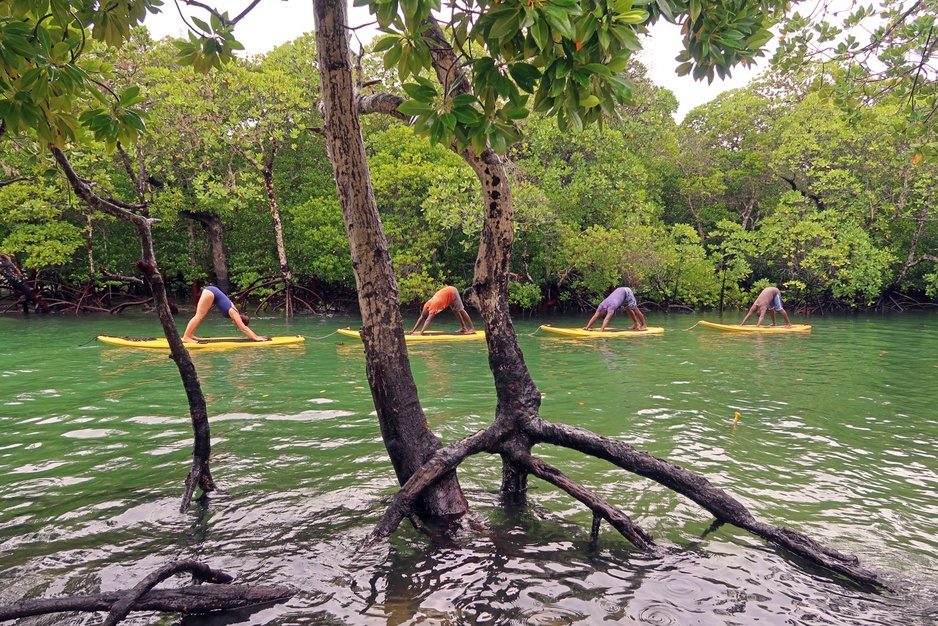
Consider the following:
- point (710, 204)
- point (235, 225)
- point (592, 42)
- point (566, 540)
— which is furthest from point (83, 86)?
point (710, 204)

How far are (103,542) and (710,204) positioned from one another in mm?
29417

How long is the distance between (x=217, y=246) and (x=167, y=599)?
2326 cm

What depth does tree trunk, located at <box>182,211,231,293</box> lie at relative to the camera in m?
23.4

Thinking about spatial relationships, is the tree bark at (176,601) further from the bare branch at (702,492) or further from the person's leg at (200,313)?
the person's leg at (200,313)

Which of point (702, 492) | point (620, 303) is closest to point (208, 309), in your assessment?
point (620, 303)

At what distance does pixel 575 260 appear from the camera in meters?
21.0

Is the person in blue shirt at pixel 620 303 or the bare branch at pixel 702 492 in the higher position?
the person in blue shirt at pixel 620 303

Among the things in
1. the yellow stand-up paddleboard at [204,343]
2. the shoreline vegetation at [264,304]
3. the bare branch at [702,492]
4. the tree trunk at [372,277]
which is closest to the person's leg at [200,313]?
the yellow stand-up paddleboard at [204,343]

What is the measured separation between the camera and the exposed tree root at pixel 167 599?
2.36m

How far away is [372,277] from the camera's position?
11.8 feet

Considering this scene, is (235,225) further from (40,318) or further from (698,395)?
(698,395)

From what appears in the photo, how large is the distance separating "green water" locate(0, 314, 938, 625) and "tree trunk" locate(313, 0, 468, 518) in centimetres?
49

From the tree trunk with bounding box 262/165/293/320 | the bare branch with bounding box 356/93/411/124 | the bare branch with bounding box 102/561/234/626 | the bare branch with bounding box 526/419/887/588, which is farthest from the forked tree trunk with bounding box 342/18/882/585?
the tree trunk with bounding box 262/165/293/320

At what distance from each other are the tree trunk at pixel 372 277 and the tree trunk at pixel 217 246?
21769mm
